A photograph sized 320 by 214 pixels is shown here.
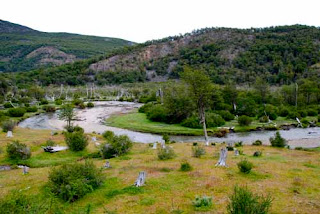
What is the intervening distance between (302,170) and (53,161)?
22504 millimetres

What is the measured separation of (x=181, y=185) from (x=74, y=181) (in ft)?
21.6

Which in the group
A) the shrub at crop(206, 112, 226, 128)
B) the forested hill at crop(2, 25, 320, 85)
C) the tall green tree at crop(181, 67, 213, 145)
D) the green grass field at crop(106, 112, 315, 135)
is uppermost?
the forested hill at crop(2, 25, 320, 85)

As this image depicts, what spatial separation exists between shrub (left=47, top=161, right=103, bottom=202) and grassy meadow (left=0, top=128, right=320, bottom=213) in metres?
0.50

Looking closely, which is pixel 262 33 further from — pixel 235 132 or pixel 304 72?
pixel 235 132

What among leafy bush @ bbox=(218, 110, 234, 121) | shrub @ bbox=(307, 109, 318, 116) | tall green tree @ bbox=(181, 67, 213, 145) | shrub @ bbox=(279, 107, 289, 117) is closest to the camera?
tall green tree @ bbox=(181, 67, 213, 145)

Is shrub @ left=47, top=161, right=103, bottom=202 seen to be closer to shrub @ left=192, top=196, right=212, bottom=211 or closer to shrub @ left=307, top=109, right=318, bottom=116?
shrub @ left=192, top=196, right=212, bottom=211

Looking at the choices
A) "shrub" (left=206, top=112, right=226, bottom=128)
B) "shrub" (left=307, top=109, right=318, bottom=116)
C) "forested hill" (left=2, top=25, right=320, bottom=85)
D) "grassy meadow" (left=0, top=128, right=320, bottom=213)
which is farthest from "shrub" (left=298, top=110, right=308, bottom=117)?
"forested hill" (left=2, top=25, right=320, bottom=85)

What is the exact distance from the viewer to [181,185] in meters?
17.2

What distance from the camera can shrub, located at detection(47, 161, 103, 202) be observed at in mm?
15805

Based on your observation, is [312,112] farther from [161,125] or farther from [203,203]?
[203,203]

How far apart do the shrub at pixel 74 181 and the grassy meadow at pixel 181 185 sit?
502 mm

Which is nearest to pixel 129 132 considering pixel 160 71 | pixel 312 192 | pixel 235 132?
pixel 235 132

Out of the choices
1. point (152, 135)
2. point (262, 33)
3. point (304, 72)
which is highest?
point (262, 33)

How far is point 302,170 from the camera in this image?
67.8 ft
